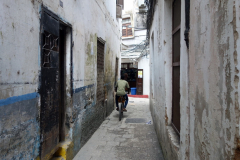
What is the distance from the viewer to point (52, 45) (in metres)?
2.67

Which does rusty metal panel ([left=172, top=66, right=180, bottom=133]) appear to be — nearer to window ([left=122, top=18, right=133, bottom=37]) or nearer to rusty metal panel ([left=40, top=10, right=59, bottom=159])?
rusty metal panel ([left=40, top=10, right=59, bottom=159])

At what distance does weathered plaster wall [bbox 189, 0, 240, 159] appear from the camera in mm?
926

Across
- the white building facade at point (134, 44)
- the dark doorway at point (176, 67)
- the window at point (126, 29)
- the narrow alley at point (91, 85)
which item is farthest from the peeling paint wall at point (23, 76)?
the window at point (126, 29)

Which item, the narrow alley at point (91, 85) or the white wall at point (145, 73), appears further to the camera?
the white wall at point (145, 73)

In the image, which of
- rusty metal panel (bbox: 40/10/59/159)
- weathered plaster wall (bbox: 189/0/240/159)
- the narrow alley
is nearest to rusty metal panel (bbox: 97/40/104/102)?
the narrow alley

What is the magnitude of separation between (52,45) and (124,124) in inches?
161

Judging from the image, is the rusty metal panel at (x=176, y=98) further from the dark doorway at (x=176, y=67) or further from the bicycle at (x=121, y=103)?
the bicycle at (x=121, y=103)

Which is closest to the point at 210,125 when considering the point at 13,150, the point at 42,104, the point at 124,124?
the point at 13,150

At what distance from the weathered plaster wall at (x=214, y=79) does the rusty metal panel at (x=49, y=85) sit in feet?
6.16

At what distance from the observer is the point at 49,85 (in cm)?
257

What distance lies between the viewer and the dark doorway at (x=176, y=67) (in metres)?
2.76

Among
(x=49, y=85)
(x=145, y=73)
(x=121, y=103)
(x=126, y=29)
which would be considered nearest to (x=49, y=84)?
(x=49, y=85)

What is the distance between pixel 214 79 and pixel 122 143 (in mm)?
3570

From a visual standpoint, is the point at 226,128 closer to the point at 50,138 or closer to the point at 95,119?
the point at 50,138
